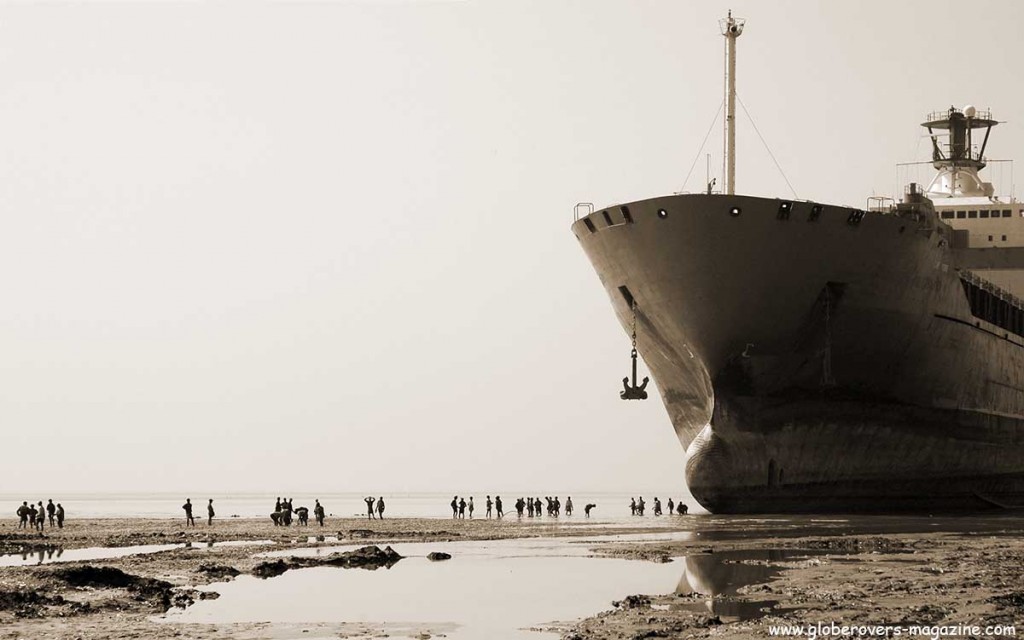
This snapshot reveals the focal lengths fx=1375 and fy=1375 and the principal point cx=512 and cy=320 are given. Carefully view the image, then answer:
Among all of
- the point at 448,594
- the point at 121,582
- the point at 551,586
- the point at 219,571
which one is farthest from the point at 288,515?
the point at 448,594

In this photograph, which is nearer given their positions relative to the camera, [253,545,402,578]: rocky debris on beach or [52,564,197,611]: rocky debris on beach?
[52,564,197,611]: rocky debris on beach

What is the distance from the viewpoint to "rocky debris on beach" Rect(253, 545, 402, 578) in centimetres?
2137

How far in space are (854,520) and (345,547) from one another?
11748 mm

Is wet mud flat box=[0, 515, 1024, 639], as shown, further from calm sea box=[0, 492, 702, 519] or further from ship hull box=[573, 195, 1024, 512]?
calm sea box=[0, 492, 702, 519]

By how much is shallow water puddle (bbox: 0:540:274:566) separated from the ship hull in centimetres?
1175

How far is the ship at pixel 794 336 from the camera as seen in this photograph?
110ft

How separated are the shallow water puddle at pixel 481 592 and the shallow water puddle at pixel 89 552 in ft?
16.6

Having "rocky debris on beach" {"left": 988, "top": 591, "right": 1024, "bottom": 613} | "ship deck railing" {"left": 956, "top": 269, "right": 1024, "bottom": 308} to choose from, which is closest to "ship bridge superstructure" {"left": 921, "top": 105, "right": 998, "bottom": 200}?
"ship deck railing" {"left": 956, "top": 269, "right": 1024, "bottom": 308}

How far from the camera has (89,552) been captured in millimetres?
26344

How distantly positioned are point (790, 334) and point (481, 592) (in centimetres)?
1804

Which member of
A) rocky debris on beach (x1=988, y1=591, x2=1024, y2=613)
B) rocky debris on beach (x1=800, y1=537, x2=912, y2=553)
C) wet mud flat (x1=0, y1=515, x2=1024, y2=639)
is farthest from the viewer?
rocky debris on beach (x1=800, y1=537, x2=912, y2=553)

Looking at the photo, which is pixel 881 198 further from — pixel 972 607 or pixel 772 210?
pixel 972 607

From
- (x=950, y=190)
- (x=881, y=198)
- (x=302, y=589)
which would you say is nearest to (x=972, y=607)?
(x=302, y=589)

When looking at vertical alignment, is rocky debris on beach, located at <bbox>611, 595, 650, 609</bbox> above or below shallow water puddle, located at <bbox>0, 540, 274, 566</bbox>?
above
